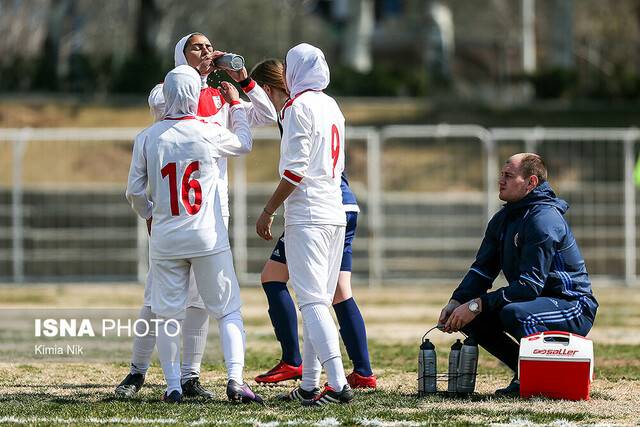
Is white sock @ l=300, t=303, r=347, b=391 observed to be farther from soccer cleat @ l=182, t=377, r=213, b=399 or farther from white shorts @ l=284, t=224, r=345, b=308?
soccer cleat @ l=182, t=377, r=213, b=399

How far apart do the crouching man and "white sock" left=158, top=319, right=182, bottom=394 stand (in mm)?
1602

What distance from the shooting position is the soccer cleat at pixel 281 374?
8875 millimetres

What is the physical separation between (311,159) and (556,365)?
1876 millimetres

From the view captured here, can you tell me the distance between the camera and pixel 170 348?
7.75 metres

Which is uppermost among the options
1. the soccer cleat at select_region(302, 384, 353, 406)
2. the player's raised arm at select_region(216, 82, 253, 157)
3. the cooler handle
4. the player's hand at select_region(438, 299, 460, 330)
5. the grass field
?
the player's raised arm at select_region(216, 82, 253, 157)

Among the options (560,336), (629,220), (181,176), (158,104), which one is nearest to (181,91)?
(181,176)

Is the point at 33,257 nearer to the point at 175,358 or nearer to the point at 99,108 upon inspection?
the point at 175,358

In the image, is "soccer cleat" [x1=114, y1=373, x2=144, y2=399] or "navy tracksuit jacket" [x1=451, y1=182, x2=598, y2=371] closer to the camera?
"navy tracksuit jacket" [x1=451, y1=182, x2=598, y2=371]

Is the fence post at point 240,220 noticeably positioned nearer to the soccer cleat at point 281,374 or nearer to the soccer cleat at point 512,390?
the soccer cleat at point 281,374

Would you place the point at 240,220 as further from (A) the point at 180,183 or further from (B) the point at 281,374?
(A) the point at 180,183

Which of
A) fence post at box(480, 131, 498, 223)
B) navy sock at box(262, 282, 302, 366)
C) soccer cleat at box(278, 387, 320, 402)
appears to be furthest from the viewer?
fence post at box(480, 131, 498, 223)

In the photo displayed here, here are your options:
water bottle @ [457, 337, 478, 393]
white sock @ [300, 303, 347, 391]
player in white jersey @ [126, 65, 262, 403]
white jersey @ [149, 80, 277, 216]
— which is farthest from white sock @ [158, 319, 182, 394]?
water bottle @ [457, 337, 478, 393]

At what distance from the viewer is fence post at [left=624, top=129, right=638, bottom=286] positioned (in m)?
19.6

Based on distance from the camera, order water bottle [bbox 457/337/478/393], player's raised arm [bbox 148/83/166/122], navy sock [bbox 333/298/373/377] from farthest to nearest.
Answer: navy sock [bbox 333/298/373/377] < player's raised arm [bbox 148/83/166/122] < water bottle [bbox 457/337/478/393]
